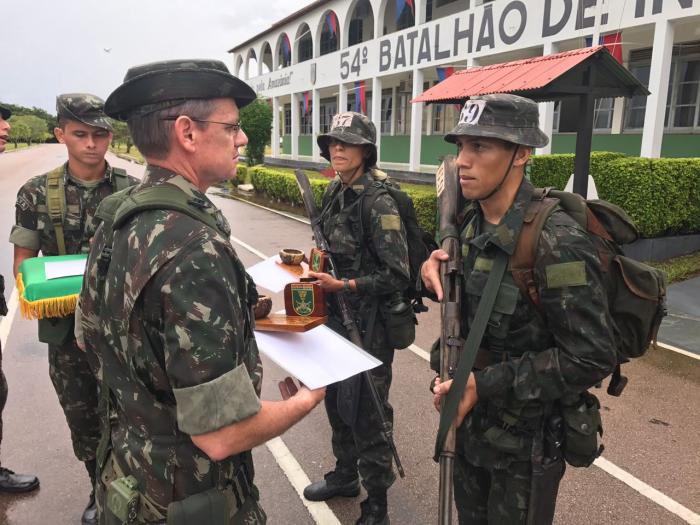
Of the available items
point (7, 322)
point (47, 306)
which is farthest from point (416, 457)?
point (7, 322)

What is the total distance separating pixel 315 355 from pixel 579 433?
3.26ft

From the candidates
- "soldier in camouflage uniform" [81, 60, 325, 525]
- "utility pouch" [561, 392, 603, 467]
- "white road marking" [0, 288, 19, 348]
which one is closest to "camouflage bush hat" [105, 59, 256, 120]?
"soldier in camouflage uniform" [81, 60, 325, 525]

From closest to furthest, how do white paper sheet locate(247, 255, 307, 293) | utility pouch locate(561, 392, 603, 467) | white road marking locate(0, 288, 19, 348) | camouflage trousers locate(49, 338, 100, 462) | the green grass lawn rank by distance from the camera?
utility pouch locate(561, 392, 603, 467) < white paper sheet locate(247, 255, 307, 293) < camouflage trousers locate(49, 338, 100, 462) < white road marking locate(0, 288, 19, 348) < the green grass lawn

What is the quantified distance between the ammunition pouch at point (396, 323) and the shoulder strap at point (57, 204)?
1860 mm

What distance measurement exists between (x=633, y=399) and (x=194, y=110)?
4.34 m

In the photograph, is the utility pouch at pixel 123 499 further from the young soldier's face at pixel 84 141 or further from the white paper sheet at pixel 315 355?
the young soldier's face at pixel 84 141

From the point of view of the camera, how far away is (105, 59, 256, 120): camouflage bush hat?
132 cm

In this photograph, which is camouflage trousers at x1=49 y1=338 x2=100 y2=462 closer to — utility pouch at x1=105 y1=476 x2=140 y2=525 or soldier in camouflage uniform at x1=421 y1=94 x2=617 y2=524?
utility pouch at x1=105 y1=476 x2=140 y2=525

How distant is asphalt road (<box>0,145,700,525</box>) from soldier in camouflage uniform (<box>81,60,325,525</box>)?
5.85 ft

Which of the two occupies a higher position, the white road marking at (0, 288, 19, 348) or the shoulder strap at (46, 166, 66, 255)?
the shoulder strap at (46, 166, 66, 255)

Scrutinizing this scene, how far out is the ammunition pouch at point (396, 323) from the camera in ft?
9.95

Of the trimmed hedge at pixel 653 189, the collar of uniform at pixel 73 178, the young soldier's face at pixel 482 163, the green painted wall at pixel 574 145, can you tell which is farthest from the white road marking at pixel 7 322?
the trimmed hedge at pixel 653 189

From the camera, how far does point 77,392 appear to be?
2891 mm

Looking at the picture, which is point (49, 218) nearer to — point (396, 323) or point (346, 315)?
point (346, 315)
